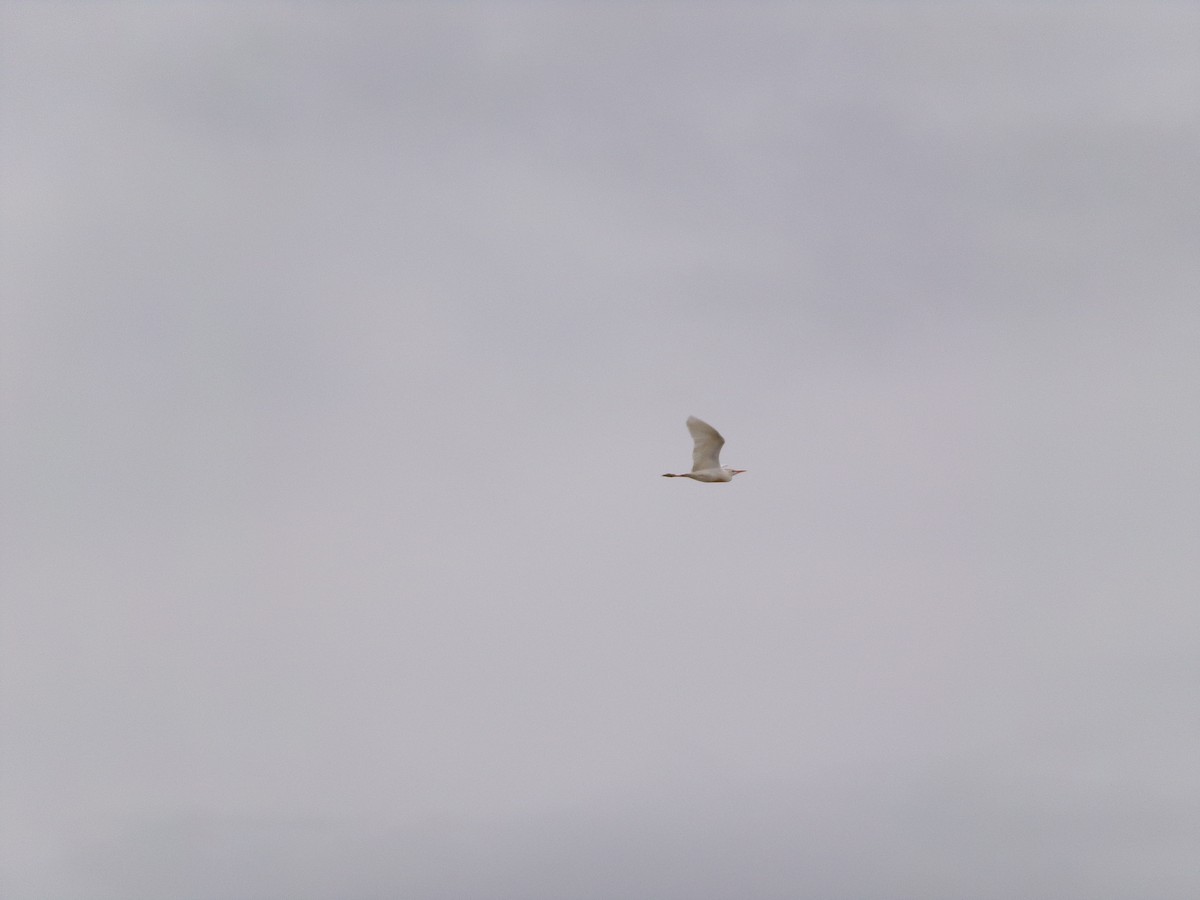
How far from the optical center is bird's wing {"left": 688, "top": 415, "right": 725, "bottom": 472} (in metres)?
149

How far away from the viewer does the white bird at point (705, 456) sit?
149625 millimetres

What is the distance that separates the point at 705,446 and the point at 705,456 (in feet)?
3.25

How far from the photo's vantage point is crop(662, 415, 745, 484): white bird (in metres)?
150

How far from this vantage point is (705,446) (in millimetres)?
150250

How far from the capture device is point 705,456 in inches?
5930

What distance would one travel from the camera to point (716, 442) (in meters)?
150

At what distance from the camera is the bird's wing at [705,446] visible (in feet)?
490
